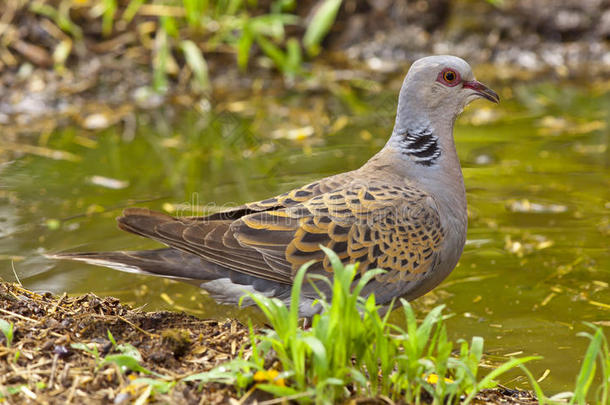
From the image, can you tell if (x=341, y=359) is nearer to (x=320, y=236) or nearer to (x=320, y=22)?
(x=320, y=236)

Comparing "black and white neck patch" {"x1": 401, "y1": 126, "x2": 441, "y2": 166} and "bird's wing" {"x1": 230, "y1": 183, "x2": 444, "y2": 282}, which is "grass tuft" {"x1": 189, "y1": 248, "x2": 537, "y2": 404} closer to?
"bird's wing" {"x1": 230, "y1": 183, "x2": 444, "y2": 282}

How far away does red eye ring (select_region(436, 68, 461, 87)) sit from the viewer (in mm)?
4098

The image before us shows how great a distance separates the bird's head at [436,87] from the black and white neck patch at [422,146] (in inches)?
3.5

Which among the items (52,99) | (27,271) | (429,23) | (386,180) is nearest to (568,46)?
(429,23)

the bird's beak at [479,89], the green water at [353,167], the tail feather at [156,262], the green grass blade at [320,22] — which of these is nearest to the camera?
the tail feather at [156,262]

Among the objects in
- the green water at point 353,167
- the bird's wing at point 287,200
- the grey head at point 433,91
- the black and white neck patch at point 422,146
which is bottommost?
the green water at point 353,167

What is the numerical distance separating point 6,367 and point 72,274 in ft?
6.85

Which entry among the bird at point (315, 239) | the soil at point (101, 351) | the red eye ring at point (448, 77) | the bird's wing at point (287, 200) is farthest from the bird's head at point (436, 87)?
the soil at point (101, 351)

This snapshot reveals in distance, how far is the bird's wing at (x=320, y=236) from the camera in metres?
3.70

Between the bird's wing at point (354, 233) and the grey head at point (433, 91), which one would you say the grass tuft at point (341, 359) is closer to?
the bird's wing at point (354, 233)

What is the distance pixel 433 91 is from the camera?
4.11 m

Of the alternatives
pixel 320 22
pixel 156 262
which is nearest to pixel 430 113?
pixel 156 262

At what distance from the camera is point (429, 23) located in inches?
379

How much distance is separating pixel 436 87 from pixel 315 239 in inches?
41.4
